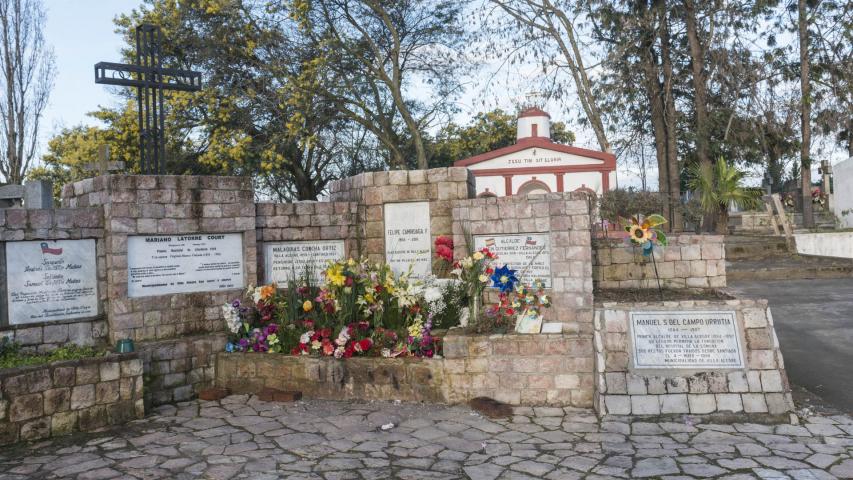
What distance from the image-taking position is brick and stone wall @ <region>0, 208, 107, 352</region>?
6.27m

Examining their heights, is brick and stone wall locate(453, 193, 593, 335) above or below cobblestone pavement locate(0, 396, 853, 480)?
above

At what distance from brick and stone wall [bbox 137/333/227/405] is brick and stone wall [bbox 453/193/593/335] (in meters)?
3.60

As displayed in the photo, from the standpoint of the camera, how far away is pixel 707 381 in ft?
19.2

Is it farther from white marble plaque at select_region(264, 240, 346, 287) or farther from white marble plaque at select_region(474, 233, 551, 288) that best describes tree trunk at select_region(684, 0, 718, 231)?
Answer: white marble plaque at select_region(264, 240, 346, 287)

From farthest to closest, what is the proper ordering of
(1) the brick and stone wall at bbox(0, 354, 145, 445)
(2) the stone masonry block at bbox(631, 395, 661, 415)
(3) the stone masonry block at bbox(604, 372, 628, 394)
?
1. (3) the stone masonry block at bbox(604, 372, 628, 394)
2. (2) the stone masonry block at bbox(631, 395, 661, 415)
3. (1) the brick and stone wall at bbox(0, 354, 145, 445)

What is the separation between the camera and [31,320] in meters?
6.41

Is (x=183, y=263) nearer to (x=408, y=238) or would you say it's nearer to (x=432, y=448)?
(x=408, y=238)

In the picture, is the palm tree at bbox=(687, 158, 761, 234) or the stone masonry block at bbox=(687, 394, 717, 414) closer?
the stone masonry block at bbox=(687, 394, 717, 414)

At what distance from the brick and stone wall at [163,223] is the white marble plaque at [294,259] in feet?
1.28

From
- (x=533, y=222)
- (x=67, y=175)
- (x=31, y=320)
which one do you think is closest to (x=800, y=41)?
(x=533, y=222)

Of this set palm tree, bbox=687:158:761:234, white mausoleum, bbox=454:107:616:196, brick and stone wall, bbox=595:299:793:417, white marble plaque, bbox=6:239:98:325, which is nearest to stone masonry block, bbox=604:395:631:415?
brick and stone wall, bbox=595:299:793:417

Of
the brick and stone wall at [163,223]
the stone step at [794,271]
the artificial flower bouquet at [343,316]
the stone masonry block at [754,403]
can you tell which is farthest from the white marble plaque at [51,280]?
the stone step at [794,271]

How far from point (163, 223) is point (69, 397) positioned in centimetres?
207

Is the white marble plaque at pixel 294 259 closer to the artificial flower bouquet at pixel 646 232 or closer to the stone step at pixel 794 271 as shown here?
the artificial flower bouquet at pixel 646 232
